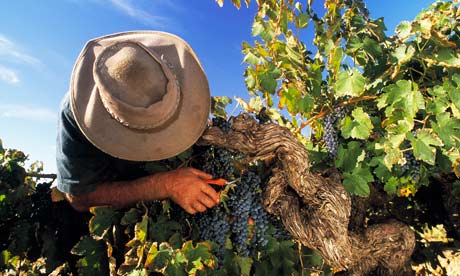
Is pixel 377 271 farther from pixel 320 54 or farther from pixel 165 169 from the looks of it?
pixel 165 169

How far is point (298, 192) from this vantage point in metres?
2.80

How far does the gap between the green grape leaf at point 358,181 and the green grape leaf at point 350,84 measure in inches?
25.3

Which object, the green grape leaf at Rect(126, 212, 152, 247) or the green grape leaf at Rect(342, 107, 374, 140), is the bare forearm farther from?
the green grape leaf at Rect(342, 107, 374, 140)

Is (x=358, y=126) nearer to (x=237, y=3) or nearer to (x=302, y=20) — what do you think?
(x=302, y=20)

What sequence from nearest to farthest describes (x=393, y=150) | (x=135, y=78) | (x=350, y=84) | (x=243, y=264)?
(x=135, y=78) < (x=243, y=264) < (x=393, y=150) < (x=350, y=84)

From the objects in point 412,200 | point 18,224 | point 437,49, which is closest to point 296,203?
point 437,49

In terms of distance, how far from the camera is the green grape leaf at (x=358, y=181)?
2.94 m

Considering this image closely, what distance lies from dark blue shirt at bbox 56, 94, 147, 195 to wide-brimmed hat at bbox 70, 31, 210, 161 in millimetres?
231

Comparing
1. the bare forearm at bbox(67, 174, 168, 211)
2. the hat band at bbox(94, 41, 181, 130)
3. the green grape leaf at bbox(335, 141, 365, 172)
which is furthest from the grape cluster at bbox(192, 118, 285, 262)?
the green grape leaf at bbox(335, 141, 365, 172)

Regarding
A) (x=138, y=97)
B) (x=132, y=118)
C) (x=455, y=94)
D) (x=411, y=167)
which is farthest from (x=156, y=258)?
(x=455, y=94)

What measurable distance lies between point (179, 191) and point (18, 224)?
6.76ft

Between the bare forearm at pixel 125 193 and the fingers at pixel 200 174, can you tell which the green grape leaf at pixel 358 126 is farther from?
the bare forearm at pixel 125 193

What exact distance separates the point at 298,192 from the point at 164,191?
1.07m

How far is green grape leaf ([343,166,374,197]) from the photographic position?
2.94 m
